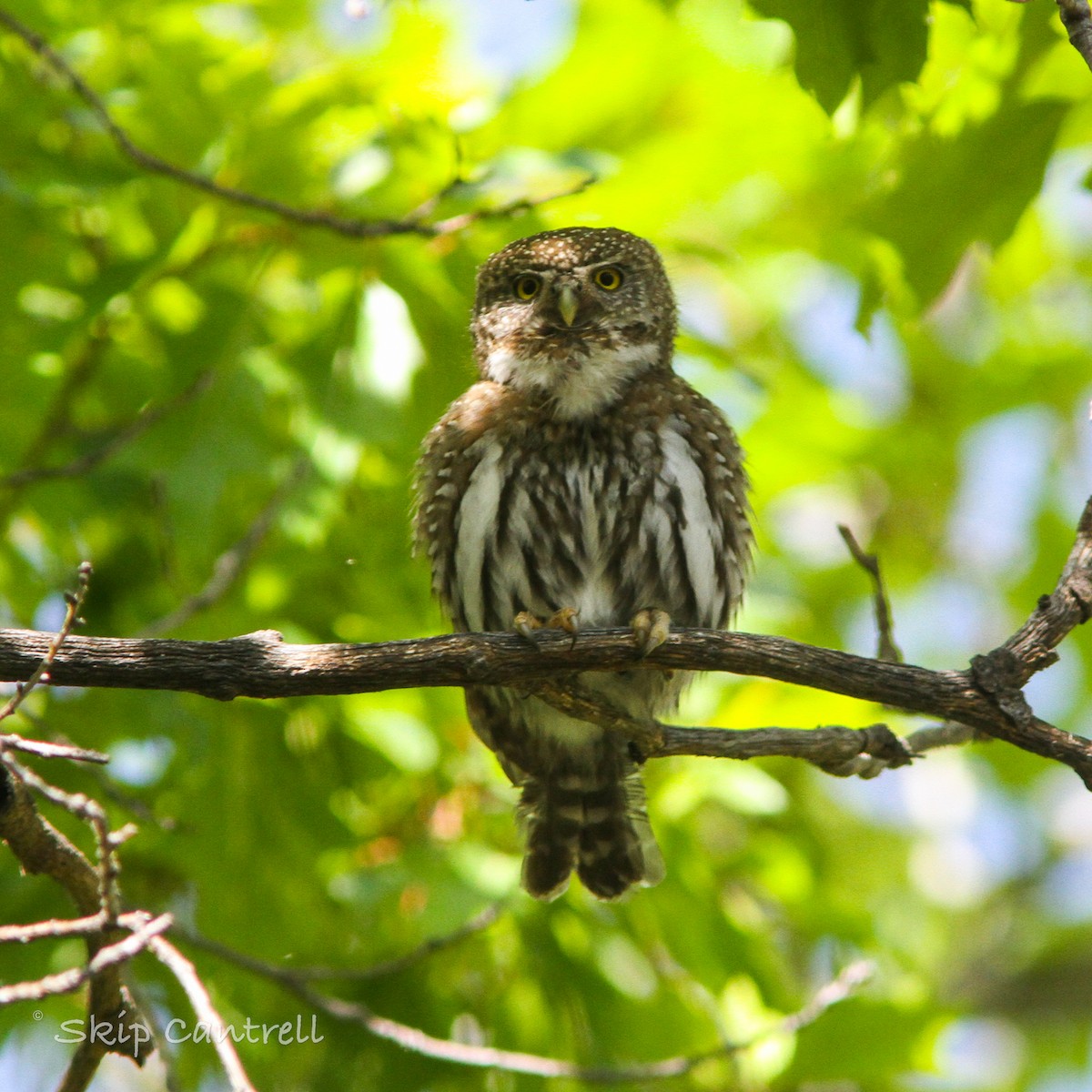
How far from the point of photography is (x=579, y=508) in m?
4.19

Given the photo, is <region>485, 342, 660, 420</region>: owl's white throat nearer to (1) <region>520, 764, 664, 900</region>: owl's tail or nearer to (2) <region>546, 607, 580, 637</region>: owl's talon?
(2) <region>546, 607, 580, 637</region>: owl's talon

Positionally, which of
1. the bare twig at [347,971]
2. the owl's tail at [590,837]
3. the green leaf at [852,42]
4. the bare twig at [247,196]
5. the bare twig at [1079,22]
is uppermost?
the bare twig at [247,196]

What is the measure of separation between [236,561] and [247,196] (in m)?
1.17

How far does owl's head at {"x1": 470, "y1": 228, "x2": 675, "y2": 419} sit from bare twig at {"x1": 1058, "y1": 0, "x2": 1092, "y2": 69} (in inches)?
68.0

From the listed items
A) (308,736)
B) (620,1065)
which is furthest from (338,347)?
(620,1065)

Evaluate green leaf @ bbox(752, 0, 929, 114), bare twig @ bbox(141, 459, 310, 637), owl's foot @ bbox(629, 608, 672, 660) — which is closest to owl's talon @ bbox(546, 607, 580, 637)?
owl's foot @ bbox(629, 608, 672, 660)

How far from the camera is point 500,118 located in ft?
16.3

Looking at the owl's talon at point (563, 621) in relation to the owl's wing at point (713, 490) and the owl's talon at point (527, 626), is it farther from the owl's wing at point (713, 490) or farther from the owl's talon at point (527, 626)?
the owl's wing at point (713, 490)

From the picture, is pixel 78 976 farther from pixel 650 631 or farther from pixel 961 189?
pixel 961 189

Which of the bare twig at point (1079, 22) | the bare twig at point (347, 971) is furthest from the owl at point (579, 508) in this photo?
the bare twig at point (1079, 22)

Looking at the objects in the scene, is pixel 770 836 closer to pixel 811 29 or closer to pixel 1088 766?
pixel 1088 766

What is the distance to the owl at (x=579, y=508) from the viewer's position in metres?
4.21

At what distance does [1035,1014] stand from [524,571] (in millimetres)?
6612

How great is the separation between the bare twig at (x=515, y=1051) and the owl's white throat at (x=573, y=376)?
1896 millimetres
